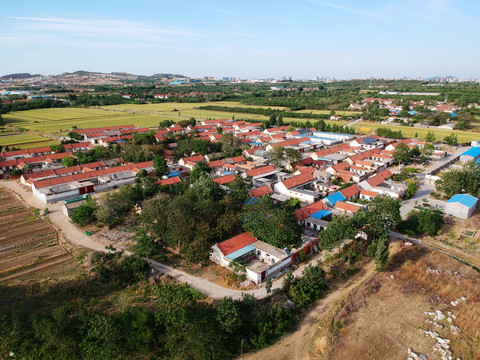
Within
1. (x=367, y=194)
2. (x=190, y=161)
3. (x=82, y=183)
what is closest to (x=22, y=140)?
(x=82, y=183)

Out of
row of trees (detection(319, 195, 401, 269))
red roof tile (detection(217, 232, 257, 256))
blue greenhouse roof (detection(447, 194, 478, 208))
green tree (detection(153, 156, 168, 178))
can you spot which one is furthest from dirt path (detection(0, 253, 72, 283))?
blue greenhouse roof (detection(447, 194, 478, 208))

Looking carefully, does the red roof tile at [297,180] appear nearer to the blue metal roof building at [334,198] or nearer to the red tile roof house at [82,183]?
the blue metal roof building at [334,198]

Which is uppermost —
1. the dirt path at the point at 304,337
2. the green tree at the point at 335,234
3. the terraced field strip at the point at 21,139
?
the green tree at the point at 335,234

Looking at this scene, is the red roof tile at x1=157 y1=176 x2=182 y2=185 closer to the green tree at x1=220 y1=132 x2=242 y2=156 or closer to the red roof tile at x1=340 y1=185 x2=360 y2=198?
the green tree at x1=220 y1=132 x2=242 y2=156

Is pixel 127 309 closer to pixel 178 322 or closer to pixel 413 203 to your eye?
pixel 178 322

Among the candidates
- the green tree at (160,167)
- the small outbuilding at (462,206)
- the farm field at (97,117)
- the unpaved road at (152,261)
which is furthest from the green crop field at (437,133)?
the unpaved road at (152,261)

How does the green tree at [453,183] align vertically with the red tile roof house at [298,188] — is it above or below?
above

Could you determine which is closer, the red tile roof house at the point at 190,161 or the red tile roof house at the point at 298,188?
the red tile roof house at the point at 298,188
